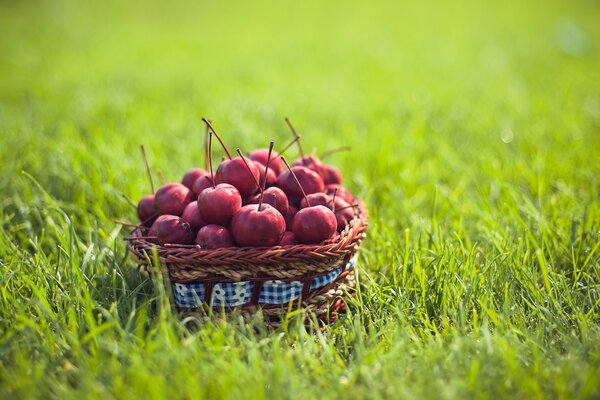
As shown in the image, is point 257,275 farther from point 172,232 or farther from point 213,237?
point 172,232

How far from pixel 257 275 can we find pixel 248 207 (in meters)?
0.25

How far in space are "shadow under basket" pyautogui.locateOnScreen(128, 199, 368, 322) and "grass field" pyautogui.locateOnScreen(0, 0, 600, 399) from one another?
8cm

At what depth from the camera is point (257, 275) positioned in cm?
180

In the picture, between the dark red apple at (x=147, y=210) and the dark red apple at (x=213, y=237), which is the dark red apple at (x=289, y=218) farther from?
the dark red apple at (x=147, y=210)

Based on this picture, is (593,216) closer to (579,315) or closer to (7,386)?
(579,315)

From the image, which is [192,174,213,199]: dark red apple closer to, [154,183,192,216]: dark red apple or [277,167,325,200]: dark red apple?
[154,183,192,216]: dark red apple

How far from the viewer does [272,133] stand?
427cm

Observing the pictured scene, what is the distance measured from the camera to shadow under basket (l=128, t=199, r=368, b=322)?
5.76 ft

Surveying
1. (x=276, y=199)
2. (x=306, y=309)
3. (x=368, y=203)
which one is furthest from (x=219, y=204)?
(x=368, y=203)

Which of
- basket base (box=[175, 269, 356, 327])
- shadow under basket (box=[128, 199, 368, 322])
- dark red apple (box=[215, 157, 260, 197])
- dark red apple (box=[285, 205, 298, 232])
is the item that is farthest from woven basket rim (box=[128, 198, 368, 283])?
dark red apple (box=[215, 157, 260, 197])

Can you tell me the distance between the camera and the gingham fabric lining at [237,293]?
1.82 metres

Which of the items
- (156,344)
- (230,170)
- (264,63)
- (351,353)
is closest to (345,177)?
(230,170)

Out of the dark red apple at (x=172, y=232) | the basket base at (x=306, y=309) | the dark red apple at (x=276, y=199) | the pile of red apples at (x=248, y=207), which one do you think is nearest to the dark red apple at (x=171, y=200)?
the pile of red apples at (x=248, y=207)

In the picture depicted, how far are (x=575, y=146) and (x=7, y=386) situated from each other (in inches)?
140
